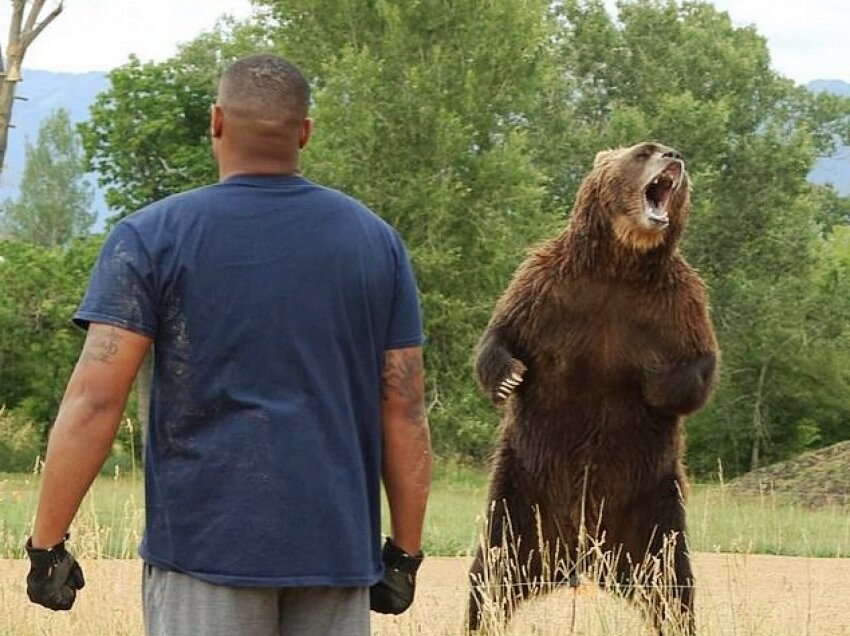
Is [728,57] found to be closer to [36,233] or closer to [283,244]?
[283,244]

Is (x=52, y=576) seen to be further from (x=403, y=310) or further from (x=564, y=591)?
(x=564, y=591)

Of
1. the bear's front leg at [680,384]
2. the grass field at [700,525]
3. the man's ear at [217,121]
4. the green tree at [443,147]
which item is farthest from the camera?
the green tree at [443,147]

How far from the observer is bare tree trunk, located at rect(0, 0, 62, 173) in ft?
74.1

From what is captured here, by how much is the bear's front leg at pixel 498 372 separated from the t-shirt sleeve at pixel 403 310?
2.68m

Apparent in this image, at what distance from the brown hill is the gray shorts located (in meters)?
15.7

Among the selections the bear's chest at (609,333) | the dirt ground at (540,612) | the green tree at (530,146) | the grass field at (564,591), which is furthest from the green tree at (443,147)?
the bear's chest at (609,333)

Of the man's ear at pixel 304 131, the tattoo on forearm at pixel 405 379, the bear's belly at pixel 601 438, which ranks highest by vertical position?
the man's ear at pixel 304 131

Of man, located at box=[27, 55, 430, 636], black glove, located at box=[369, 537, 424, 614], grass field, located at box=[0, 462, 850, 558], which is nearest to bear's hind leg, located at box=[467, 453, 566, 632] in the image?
grass field, located at box=[0, 462, 850, 558]

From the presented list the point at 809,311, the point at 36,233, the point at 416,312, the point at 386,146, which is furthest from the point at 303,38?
the point at 36,233

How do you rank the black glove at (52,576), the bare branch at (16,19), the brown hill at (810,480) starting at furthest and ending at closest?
the bare branch at (16,19), the brown hill at (810,480), the black glove at (52,576)

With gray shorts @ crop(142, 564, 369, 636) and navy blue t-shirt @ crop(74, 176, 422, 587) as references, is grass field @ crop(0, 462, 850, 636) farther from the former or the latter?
navy blue t-shirt @ crop(74, 176, 422, 587)

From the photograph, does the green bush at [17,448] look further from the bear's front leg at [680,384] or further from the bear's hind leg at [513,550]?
the bear's front leg at [680,384]

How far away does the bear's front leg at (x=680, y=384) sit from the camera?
642cm

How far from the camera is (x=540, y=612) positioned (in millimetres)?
8125
